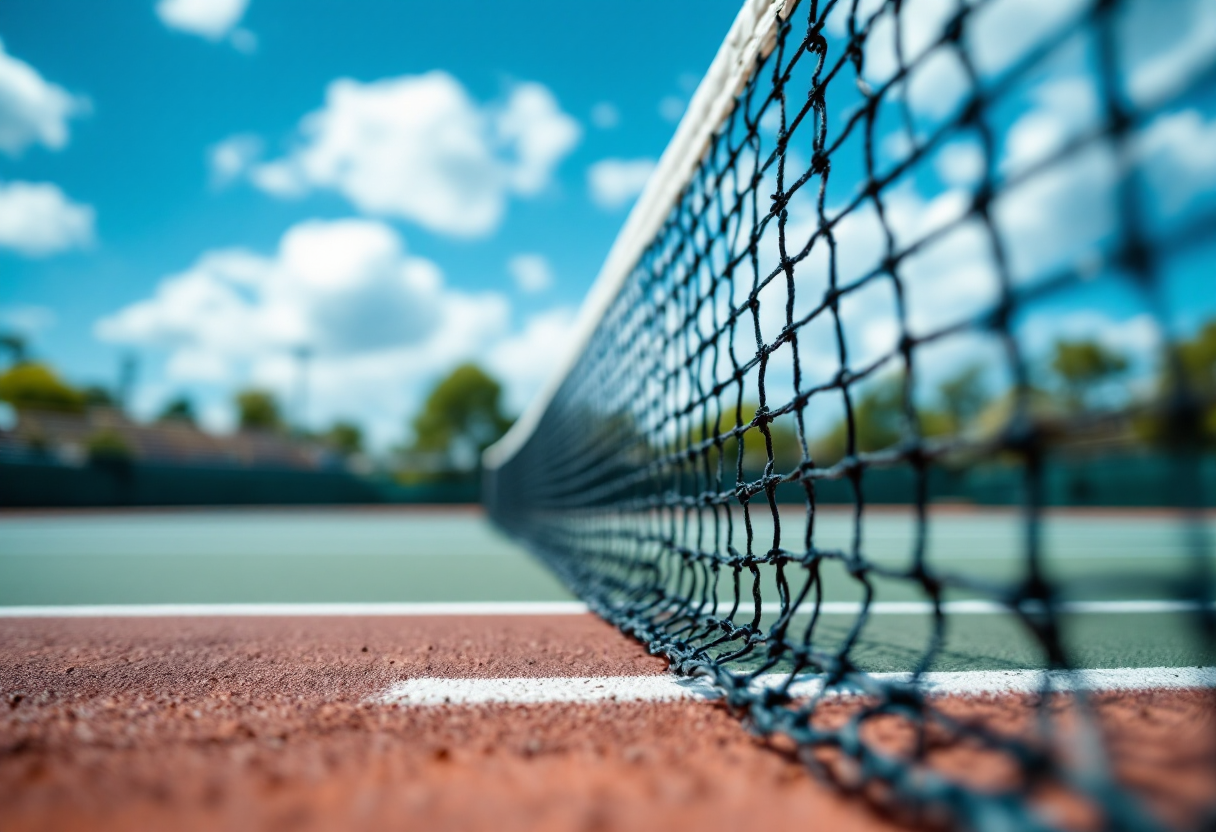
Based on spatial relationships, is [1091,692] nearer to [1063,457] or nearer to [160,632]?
[1063,457]

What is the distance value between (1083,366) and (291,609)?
8.47 ft

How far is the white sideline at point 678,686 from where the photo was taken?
137 centimetres

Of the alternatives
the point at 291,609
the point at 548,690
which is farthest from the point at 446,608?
the point at 548,690

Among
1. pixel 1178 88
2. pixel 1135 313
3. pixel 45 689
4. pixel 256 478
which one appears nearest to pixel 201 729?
pixel 45 689

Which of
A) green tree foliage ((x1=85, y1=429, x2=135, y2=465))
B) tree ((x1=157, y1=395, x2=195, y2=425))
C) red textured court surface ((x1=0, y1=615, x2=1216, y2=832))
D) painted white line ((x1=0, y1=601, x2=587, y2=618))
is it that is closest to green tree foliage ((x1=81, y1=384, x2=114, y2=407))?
tree ((x1=157, y1=395, x2=195, y2=425))

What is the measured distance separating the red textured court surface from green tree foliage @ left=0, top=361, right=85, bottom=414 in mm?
52616

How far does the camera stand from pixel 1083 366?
A: 3.72ft

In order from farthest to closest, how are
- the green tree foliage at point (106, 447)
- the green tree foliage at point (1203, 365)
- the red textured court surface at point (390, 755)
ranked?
1. the green tree foliage at point (106, 447)
2. the red textured court surface at point (390, 755)
3. the green tree foliage at point (1203, 365)

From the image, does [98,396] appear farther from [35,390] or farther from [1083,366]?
[1083,366]

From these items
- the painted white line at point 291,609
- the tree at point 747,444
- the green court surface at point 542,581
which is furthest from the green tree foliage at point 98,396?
the painted white line at point 291,609

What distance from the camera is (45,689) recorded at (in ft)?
4.81

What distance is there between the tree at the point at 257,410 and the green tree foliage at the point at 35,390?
1536cm

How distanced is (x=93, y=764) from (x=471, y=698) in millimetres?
581

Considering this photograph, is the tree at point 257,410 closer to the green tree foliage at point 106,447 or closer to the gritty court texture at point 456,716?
the green tree foliage at point 106,447
